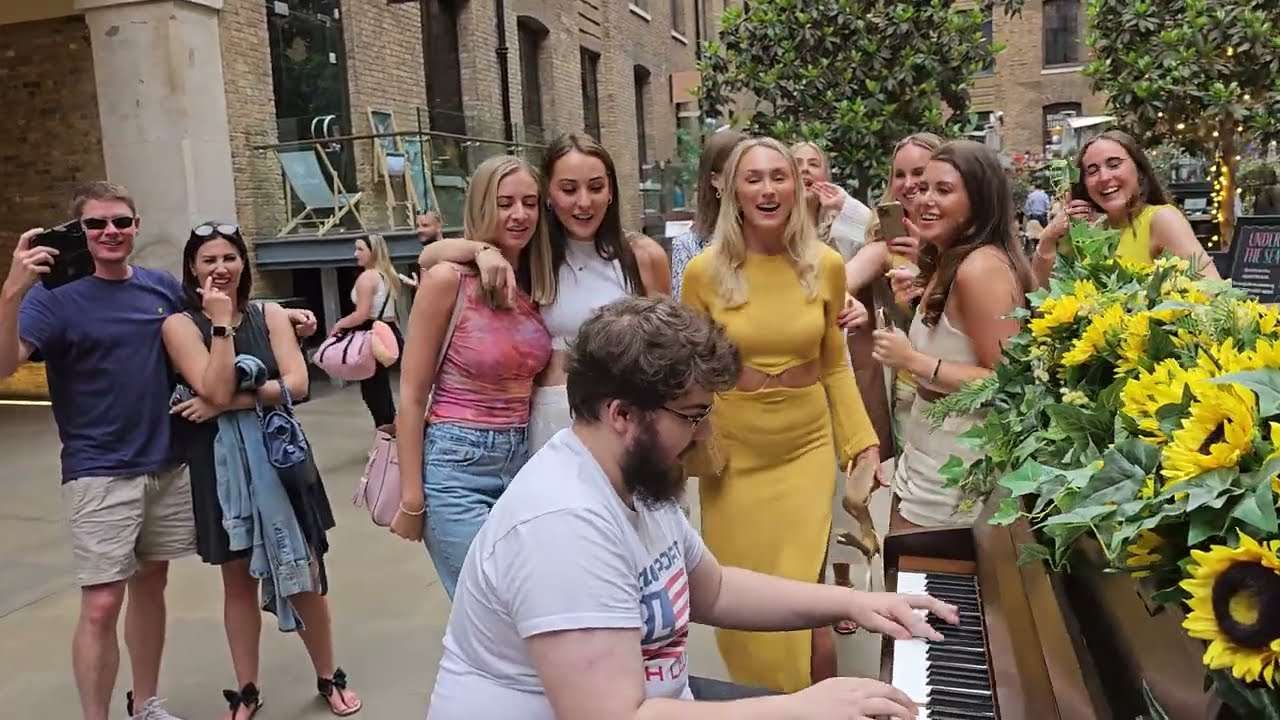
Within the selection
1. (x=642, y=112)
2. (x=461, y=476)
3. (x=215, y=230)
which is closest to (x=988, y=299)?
(x=461, y=476)

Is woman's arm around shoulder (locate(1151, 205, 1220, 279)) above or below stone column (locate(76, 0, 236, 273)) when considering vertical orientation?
below

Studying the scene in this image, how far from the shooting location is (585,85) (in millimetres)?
19703

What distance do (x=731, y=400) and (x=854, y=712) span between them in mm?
1765

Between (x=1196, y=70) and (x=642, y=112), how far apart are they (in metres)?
14.7

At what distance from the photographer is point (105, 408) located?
11.0 ft

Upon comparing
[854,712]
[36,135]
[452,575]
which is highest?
[36,135]

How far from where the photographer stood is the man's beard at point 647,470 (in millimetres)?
1826

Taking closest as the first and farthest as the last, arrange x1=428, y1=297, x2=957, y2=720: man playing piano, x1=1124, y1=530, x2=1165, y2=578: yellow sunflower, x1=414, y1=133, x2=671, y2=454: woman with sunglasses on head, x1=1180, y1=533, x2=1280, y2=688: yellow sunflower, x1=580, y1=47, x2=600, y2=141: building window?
1. x1=1180, y1=533, x2=1280, y2=688: yellow sunflower
2. x1=1124, y1=530, x2=1165, y2=578: yellow sunflower
3. x1=428, y1=297, x2=957, y2=720: man playing piano
4. x1=414, y1=133, x2=671, y2=454: woman with sunglasses on head
5. x1=580, y1=47, x2=600, y2=141: building window

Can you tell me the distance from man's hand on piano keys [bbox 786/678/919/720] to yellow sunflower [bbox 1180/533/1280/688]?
610 mm

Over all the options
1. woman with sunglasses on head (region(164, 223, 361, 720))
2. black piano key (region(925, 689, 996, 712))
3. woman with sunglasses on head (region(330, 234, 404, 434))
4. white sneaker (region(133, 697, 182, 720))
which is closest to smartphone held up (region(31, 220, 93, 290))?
woman with sunglasses on head (region(164, 223, 361, 720))

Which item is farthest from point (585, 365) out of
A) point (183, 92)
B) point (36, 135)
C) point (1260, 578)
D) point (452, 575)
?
point (36, 135)

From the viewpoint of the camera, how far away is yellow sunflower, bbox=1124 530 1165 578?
140 centimetres

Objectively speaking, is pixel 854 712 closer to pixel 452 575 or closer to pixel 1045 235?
pixel 452 575

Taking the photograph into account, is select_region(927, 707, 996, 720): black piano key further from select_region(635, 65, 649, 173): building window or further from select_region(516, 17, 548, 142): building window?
select_region(635, 65, 649, 173): building window
